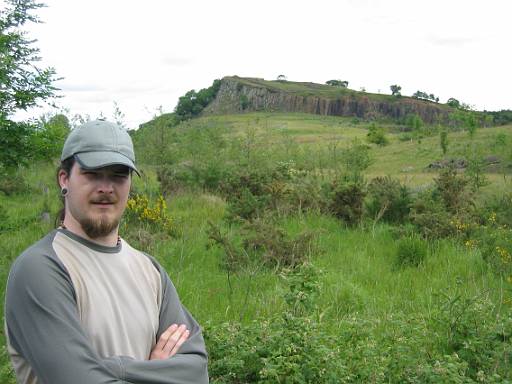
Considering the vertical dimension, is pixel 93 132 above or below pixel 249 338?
above

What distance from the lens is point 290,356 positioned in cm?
374

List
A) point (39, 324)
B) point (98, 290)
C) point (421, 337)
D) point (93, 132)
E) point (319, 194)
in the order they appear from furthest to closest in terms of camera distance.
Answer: point (319, 194), point (421, 337), point (93, 132), point (98, 290), point (39, 324)

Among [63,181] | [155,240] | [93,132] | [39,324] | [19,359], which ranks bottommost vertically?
[155,240]

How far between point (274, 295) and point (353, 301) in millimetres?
857

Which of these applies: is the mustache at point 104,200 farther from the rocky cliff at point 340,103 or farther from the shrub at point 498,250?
the rocky cliff at point 340,103

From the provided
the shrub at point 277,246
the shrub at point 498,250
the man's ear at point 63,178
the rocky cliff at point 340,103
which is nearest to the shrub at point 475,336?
the shrub at point 498,250

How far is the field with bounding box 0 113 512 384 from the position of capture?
3.89 meters

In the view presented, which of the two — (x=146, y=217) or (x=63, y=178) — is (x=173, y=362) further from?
(x=146, y=217)

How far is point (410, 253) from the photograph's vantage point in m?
7.92

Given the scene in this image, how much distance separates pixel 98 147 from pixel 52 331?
0.78 m

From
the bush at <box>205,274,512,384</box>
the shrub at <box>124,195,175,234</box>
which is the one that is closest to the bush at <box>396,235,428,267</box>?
the bush at <box>205,274,512,384</box>

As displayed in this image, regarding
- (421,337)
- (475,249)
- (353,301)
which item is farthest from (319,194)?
(421,337)

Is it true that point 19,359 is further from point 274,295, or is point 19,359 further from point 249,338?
point 274,295

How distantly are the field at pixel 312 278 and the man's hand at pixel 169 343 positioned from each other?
1116 millimetres
